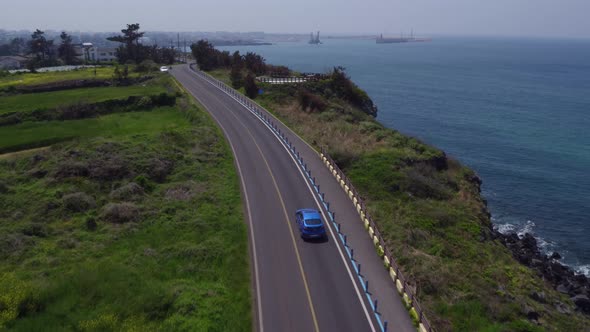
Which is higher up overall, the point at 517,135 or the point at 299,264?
the point at 517,135

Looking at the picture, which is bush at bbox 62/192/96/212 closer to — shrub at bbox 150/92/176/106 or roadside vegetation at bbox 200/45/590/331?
roadside vegetation at bbox 200/45/590/331

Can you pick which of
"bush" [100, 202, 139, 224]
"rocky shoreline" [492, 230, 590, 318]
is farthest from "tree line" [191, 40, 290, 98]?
"rocky shoreline" [492, 230, 590, 318]

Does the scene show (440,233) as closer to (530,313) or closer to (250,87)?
(530,313)

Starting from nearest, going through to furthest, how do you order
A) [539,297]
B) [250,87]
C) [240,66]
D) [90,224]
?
[539,297]
[90,224]
[250,87]
[240,66]

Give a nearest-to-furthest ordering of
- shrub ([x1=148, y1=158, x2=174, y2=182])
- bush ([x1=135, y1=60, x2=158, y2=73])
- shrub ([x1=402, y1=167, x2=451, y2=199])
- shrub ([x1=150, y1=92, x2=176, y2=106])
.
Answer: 1. shrub ([x1=402, y1=167, x2=451, y2=199])
2. shrub ([x1=148, y1=158, x2=174, y2=182])
3. shrub ([x1=150, y1=92, x2=176, y2=106])
4. bush ([x1=135, y1=60, x2=158, y2=73])

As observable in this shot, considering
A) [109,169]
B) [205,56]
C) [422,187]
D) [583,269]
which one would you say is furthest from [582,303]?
[205,56]

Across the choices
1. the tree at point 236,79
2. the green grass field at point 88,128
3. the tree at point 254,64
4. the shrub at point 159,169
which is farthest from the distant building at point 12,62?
the shrub at point 159,169

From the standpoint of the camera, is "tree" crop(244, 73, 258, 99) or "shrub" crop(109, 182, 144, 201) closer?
"shrub" crop(109, 182, 144, 201)
